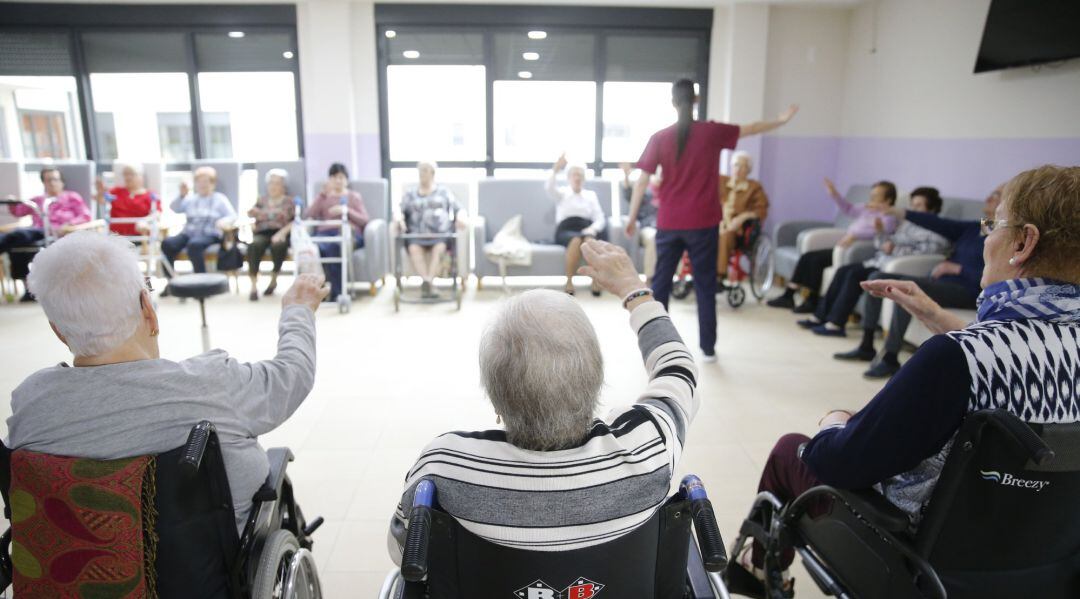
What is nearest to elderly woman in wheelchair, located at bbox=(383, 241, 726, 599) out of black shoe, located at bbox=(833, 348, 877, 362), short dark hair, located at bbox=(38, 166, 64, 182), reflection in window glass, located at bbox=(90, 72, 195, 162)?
black shoe, located at bbox=(833, 348, 877, 362)

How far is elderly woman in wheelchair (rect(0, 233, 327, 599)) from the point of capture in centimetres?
102

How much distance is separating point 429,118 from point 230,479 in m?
6.11

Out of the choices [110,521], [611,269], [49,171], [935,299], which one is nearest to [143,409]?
[110,521]

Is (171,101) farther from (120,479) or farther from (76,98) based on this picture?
(120,479)

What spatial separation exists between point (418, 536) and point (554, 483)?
0.19 m

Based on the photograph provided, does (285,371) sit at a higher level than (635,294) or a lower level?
lower

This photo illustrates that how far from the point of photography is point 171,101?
22.7 ft

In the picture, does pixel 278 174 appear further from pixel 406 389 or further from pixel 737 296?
pixel 737 296

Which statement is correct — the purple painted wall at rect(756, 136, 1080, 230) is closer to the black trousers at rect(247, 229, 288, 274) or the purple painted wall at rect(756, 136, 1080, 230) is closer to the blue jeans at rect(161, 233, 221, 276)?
the black trousers at rect(247, 229, 288, 274)

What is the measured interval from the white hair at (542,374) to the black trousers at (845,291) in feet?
12.6

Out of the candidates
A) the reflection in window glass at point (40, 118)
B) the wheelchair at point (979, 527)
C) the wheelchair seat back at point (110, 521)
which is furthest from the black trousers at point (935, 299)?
the reflection in window glass at point (40, 118)

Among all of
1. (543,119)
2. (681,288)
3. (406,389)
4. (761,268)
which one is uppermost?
(543,119)

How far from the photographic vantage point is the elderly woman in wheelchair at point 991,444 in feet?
3.54

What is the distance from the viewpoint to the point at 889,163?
5820mm
